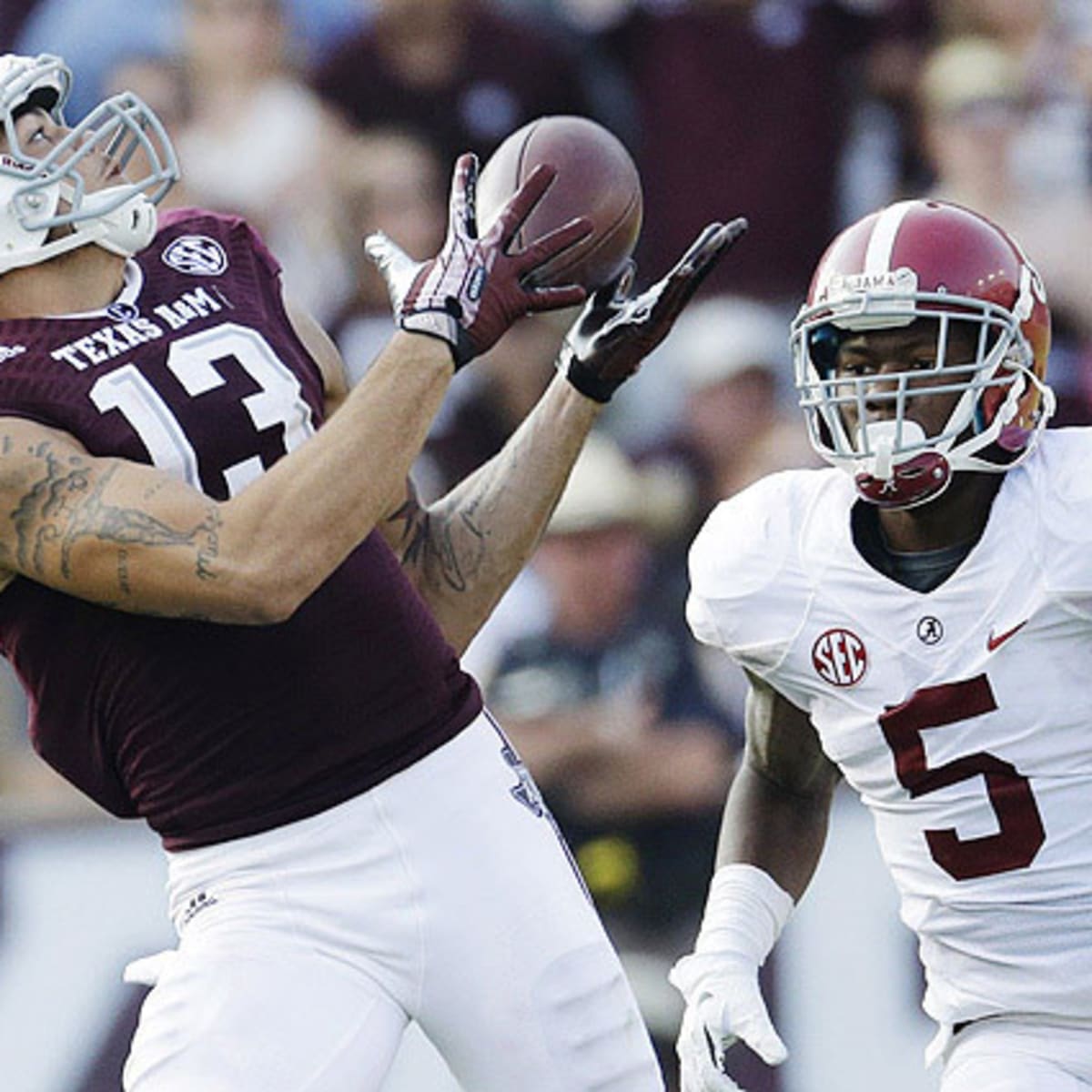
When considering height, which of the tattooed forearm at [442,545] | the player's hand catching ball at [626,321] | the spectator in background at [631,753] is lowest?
the spectator in background at [631,753]

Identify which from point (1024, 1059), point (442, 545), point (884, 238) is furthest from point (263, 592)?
point (1024, 1059)

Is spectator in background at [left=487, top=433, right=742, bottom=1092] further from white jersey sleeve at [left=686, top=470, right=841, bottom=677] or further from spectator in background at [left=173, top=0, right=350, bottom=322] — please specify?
white jersey sleeve at [left=686, top=470, right=841, bottom=677]

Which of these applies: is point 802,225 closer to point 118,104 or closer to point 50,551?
point 118,104

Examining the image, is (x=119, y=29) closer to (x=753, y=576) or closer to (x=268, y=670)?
(x=753, y=576)

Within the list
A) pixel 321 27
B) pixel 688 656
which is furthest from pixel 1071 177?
pixel 321 27

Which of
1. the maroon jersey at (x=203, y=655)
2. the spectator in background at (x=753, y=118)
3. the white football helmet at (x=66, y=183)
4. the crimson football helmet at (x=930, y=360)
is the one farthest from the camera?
the spectator in background at (x=753, y=118)

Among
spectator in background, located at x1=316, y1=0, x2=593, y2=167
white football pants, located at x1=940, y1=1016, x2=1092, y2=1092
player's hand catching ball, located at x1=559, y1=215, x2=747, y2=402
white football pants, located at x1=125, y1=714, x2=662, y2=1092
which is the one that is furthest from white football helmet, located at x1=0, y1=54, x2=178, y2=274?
spectator in background, located at x1=316, y1=0, x2=593, y2=167

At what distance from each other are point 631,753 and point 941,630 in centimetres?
214

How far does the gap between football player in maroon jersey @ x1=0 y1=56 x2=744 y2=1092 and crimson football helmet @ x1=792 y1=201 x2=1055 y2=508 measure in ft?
1.30

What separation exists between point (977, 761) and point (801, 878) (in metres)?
0.36

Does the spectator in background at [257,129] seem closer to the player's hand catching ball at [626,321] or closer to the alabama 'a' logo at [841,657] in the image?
the player's hand catching ball at [626,321]

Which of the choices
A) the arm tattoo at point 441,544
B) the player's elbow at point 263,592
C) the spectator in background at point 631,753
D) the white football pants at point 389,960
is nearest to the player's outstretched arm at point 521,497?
the arm tattoo at point 441,544

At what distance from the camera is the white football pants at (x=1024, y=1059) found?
277 centimetres

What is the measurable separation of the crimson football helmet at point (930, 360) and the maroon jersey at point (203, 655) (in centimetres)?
58
